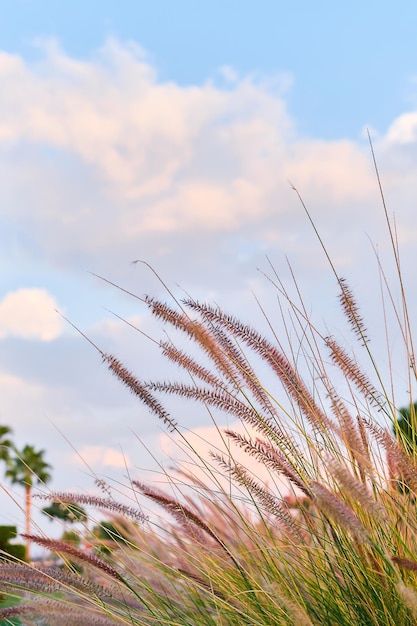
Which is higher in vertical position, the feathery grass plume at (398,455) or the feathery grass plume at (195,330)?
the feathery grass plume at (195,330)

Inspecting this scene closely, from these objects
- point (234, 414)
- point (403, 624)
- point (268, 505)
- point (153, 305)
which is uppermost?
point (153, 305)

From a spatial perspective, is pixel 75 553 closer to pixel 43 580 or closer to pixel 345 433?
pixel 43 580

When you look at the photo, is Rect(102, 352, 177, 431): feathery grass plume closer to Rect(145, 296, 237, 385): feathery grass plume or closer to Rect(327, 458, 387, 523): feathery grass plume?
Rect(145, 296, 237, 385): feathery grass plume

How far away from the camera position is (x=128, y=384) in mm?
2516

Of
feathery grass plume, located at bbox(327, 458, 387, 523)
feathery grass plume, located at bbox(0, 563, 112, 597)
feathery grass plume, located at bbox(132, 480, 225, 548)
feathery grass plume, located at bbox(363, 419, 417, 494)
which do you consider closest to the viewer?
feathery grass plume, located at bbox(327, 458, 387, 523)

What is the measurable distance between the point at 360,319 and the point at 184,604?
1052 mm

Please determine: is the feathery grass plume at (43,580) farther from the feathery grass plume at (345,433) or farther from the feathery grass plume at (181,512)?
the feathery grass plume at (345,433)

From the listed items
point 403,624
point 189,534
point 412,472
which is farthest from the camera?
point 189,534

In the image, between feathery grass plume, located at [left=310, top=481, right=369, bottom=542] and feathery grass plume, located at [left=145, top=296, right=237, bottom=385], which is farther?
feathery grass plume, located at [left=145, top=296, right=237, bottom=385]

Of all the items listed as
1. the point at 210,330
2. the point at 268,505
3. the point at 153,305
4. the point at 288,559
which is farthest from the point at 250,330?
the point at 288,559

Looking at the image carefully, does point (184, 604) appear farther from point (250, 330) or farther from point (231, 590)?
point (250, 330)

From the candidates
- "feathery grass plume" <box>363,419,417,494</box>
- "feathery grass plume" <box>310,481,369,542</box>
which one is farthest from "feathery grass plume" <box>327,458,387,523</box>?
"feathery grass plume" <box>363,419,417,494</box>

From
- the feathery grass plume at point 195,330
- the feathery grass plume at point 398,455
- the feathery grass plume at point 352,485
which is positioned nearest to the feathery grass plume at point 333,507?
the feathery grass plume at point 352,485

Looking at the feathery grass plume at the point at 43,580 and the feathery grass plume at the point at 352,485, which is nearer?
the feathery grass plume at the point at 352,485
